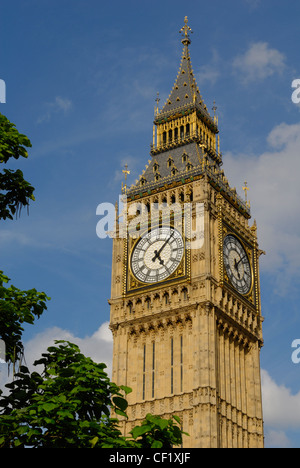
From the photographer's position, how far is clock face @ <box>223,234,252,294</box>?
68.1m

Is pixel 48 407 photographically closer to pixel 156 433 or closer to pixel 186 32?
pixel 156 433

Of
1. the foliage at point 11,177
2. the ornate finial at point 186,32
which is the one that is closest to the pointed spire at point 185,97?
the ornate finial at point 186,32

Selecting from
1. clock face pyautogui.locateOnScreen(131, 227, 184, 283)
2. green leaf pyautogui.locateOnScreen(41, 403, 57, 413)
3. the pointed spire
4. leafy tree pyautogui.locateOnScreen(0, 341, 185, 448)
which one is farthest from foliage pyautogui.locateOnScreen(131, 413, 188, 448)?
the pointed spire

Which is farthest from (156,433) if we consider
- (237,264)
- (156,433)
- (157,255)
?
(237,264)

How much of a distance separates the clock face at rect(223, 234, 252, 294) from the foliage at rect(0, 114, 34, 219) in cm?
4649

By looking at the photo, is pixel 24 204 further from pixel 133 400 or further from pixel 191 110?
pixel 191 110

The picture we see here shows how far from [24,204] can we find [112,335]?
4594 cm

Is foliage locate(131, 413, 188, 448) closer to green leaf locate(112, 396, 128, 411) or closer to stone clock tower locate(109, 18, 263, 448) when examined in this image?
green leaf locate(112, 396, 128, 411)

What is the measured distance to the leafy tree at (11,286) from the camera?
21297 mm

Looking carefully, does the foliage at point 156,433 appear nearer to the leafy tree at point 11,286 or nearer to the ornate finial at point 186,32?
the leafy tree at point 11,286

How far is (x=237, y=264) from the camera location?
228 ft

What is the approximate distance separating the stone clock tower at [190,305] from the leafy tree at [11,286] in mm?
39048

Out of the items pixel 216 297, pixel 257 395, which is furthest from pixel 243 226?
pixel 257 395

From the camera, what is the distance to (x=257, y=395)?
221ft
